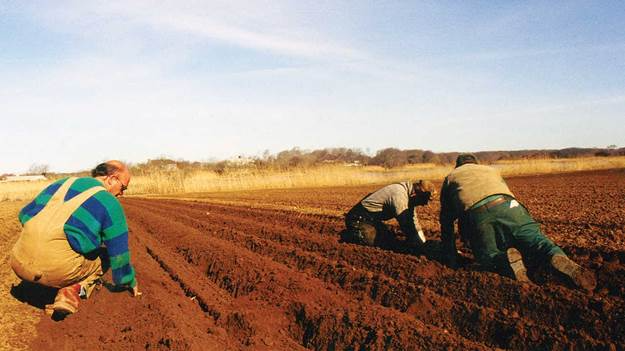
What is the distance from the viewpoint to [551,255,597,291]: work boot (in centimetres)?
437

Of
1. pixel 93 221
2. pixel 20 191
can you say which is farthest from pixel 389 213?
pixel 20 191

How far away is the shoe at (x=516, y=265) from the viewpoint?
4762mm

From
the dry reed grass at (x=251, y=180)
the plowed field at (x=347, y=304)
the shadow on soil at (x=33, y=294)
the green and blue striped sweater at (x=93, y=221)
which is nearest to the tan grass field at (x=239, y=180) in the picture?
the dry reed grass at (x=251, y=180)

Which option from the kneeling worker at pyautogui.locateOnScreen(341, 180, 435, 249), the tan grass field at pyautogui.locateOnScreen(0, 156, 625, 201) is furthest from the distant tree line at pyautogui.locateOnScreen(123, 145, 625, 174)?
the kneeling worker at pyautogui.locateOnScreen(341, 180, 435, 249)

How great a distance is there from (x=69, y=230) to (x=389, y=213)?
445cm

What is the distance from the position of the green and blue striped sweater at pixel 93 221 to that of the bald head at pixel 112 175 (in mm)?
161

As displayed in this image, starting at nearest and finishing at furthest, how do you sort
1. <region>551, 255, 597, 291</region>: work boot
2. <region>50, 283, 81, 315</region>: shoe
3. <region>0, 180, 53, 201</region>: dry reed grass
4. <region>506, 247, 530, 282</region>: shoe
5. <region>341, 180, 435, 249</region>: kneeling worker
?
<region>50, 283, 81, 315</region>: shoe, <region>551, 255, 597, 291</region>: work boot, <region>506, 247, 530, 282</region>: shoe, <region>341, 180, 435, 249</region>: kneeling worker, <region>0, 180, 53, 201</region>: dry reed grass

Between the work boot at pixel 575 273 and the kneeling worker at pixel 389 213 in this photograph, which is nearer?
the work boot at pixel 575 273

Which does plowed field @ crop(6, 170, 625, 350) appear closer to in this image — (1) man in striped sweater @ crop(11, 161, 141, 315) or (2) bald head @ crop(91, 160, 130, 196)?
(1) man in striped sweater @ crop(11, 161, 141, 315)

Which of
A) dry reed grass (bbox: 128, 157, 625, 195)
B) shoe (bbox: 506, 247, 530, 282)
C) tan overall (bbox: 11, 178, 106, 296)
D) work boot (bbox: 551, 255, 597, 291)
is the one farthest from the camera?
dry reed grass (bbox: 128, 157, 625, 195)

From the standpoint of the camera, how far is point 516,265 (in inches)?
189

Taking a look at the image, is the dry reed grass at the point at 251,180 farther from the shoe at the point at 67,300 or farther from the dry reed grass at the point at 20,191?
the shoe at the point at 67,300

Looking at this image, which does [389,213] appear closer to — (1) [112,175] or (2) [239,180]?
(1) [112,175]

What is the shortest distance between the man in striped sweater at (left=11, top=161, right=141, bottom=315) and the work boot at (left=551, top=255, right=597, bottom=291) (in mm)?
4029
